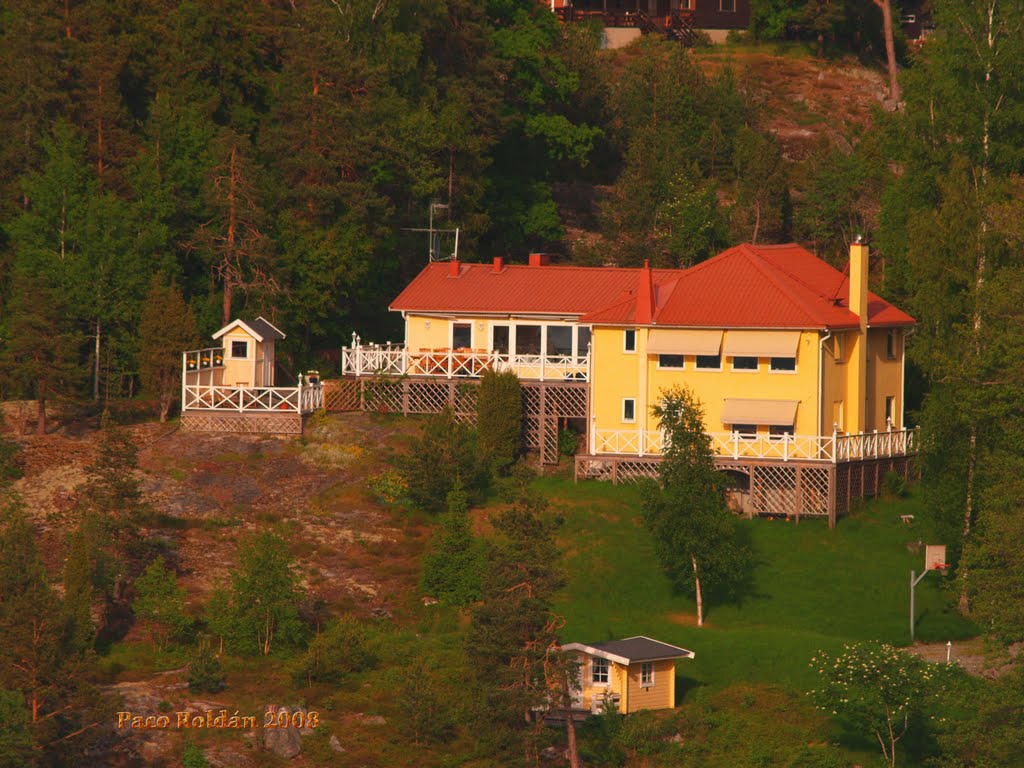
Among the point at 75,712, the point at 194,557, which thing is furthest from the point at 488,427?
the point at 75,712

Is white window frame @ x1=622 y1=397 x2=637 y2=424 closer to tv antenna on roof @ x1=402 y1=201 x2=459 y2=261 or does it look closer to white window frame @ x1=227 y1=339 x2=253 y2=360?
white window frame @ x1=227 y1=339 x2=253 y2=360

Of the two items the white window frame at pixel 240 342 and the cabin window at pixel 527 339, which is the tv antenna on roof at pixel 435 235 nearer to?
the cabin window at pixel 527 339

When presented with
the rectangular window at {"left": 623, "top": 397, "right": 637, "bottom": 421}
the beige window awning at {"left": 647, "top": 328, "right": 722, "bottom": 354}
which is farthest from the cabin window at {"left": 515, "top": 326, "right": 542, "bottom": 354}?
the beige window awning at {"left": 647, "top": 328, "right": 722, "bottom": 354}

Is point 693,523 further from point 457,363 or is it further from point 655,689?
point 457,363

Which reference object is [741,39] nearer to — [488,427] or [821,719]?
[488,427]

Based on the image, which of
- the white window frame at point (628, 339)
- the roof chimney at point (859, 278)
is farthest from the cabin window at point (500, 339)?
the roof chimney at point (859, 278)
